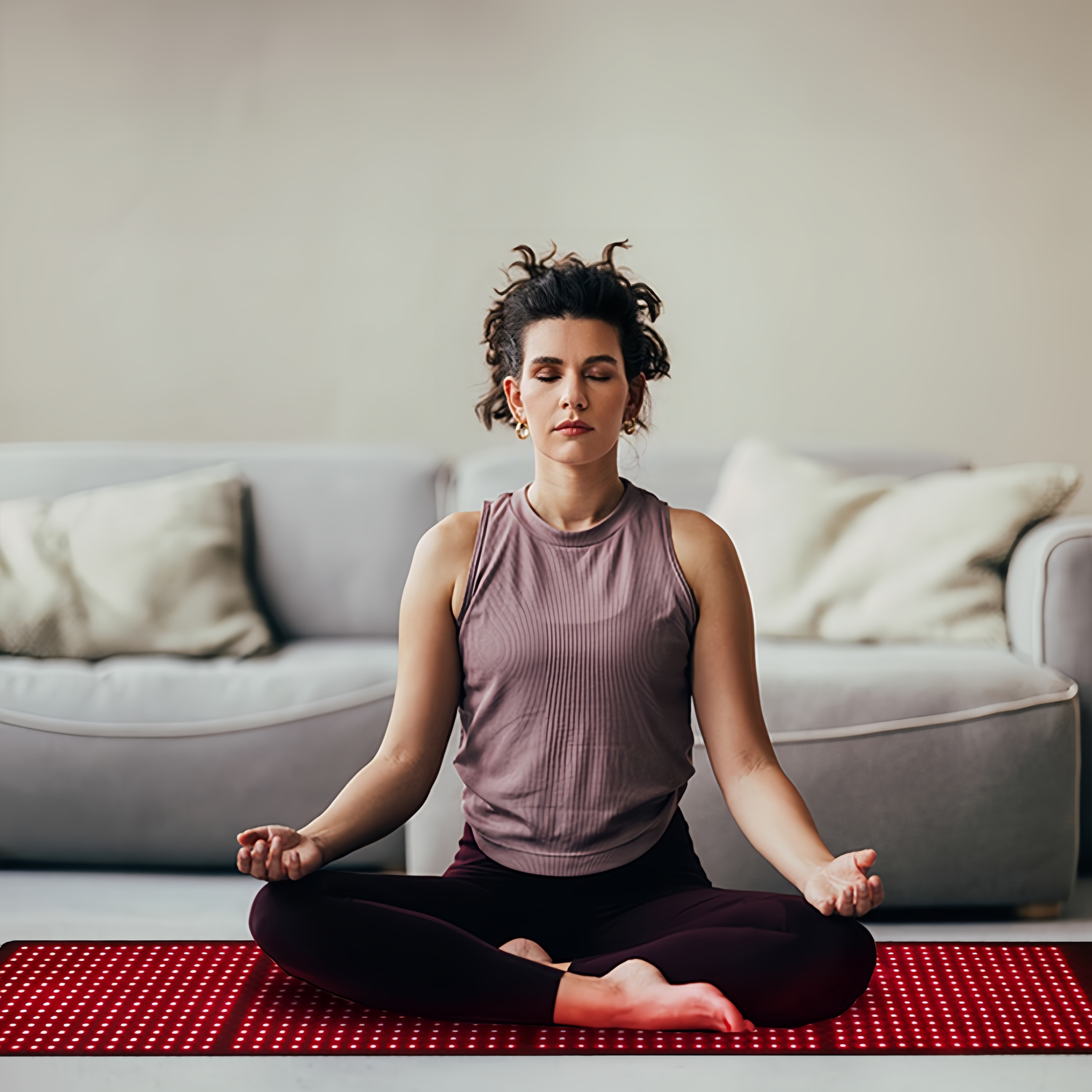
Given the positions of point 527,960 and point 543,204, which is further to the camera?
point 543,204

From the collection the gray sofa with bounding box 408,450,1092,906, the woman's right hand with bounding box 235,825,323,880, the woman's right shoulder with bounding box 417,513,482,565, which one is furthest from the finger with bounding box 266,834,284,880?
the gray sofa with bounding box 408,450,1092,906

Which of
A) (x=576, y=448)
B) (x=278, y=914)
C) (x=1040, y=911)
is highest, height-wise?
(x=576, y=448)

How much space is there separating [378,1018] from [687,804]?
69 centimetres

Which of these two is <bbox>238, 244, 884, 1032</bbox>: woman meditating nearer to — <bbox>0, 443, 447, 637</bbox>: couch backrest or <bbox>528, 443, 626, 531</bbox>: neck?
<bbox>528, 443, 626, 531</bbox>: neck

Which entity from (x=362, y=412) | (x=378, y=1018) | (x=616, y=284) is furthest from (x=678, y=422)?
(x=378, y=1018)

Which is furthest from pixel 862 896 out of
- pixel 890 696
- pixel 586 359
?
pixel 890 696

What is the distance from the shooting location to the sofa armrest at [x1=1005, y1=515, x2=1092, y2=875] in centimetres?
200

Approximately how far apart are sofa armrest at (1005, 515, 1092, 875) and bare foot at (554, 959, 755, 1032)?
3.36 feet

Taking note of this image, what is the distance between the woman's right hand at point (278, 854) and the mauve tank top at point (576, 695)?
0.23 metres

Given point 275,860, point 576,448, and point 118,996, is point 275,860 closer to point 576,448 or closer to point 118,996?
point 118,996

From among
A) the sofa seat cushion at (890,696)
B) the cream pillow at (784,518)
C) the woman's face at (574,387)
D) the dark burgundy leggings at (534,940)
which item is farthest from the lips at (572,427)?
the cream pillow at (784,518)

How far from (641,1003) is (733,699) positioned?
0.35 m

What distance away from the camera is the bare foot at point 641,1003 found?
1.22 meters

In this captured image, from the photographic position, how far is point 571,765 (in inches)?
54.1
